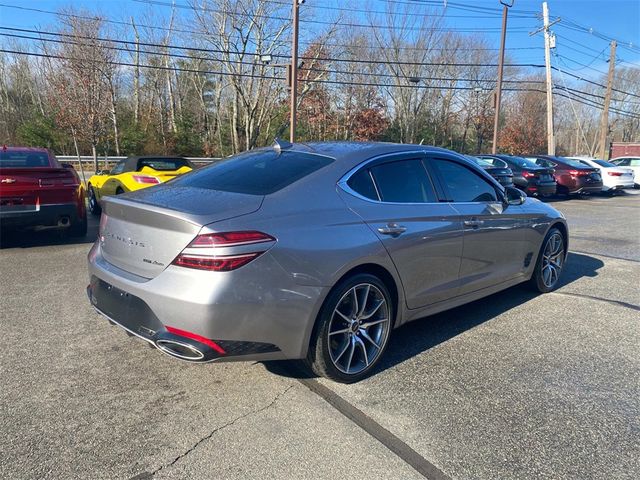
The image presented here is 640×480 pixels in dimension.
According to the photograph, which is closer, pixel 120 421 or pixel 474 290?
pixel 120 421

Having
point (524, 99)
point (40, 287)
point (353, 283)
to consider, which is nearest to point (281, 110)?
point (524, 99)

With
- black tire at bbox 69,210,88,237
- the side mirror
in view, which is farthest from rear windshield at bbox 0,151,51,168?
the side mirror

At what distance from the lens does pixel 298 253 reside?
8.84ft

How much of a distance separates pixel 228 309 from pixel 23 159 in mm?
6289

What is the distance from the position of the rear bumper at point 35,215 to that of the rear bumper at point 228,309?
4.53m

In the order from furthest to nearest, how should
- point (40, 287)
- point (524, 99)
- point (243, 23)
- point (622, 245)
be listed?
point (524, 99), point (243, 23), point (622, 245), point (40, 287)

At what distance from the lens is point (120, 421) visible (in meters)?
2.62

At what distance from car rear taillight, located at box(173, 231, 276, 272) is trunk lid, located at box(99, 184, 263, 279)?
0.19 feet

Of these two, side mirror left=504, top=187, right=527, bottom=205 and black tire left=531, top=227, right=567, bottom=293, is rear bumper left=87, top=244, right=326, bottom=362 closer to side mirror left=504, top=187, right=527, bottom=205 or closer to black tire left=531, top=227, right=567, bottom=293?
side mirror left=504, top=187, right=527, bottom=205

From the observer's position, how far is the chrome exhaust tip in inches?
99.4

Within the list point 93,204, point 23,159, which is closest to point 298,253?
point 23,159

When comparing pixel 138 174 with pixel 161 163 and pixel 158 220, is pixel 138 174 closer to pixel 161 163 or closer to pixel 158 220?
pixel 161 163

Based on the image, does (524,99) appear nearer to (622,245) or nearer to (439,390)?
(622,245)

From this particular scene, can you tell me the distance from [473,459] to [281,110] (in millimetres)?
33255
